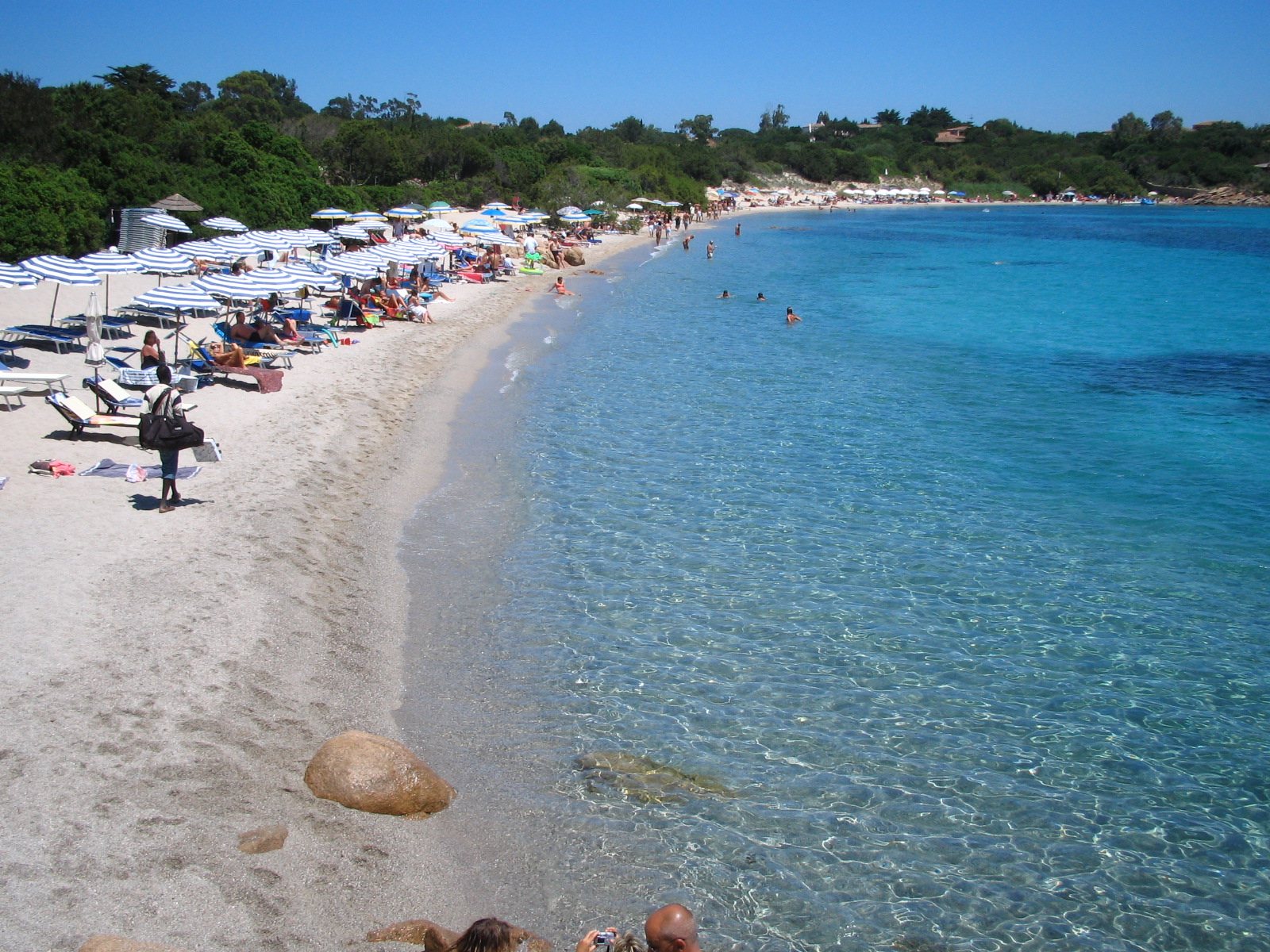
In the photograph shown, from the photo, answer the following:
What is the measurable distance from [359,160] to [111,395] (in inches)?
1655

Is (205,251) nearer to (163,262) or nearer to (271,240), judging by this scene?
(163,262)

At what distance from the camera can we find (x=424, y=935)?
495 centimetres

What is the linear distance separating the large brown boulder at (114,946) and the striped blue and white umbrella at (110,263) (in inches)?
561

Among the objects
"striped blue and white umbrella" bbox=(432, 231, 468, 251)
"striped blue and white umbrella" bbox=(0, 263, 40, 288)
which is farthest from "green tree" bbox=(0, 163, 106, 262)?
"striped blue and white umbrella" bbox=(432, 231, 468, 251)

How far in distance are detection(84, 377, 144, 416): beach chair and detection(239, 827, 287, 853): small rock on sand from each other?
29.8 feet

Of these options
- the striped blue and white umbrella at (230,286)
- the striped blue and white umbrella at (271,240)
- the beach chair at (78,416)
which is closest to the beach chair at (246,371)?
the striped blue and white umbrella at (230,286)

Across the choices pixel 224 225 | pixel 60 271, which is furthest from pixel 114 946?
pixel 224 225

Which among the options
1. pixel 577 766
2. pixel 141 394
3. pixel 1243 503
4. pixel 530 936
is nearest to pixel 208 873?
pixel 530 936

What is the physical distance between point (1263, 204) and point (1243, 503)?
15010 centimetres

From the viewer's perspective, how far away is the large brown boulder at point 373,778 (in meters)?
6.02

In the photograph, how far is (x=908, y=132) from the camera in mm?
167375

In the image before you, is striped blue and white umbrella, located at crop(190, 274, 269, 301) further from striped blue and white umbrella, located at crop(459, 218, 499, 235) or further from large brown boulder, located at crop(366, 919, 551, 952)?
striped blue and white umbrella, located at crop(459, 218, 499, 235)

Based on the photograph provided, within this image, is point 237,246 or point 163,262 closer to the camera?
point 163,262

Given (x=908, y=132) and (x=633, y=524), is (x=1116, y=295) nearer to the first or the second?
(x=633, y=524)
